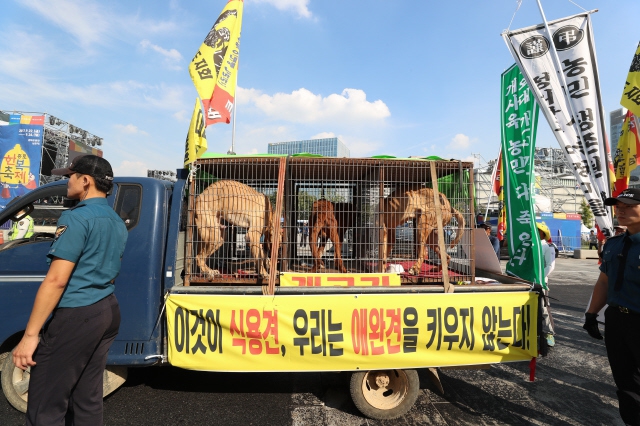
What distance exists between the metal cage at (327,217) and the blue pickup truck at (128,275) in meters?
0.29

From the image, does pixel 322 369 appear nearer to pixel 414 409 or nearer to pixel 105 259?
pixel 414 409

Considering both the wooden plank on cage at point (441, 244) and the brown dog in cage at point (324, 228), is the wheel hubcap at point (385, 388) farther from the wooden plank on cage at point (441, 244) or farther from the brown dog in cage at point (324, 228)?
the brown dog in cage at point (324, 228)

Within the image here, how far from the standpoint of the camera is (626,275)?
8.21ft

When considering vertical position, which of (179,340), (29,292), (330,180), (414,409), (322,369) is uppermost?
(330,180)

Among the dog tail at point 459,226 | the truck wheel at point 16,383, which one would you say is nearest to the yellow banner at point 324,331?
the truck wheel at point 16,383

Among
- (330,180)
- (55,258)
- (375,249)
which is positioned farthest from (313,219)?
(55,258)

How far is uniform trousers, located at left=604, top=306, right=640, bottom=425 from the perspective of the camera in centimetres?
241

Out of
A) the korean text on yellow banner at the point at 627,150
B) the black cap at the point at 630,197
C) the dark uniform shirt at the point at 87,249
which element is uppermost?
the korean text on yellow banner at the point at 627,150

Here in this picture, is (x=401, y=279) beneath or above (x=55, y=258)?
beneath

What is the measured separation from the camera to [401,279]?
11.5 ft

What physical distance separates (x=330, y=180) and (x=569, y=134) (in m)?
2.72

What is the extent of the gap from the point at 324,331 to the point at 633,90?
199 inches

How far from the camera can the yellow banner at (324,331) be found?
286cm

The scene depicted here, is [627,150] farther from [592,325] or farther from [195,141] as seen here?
[195,141]
